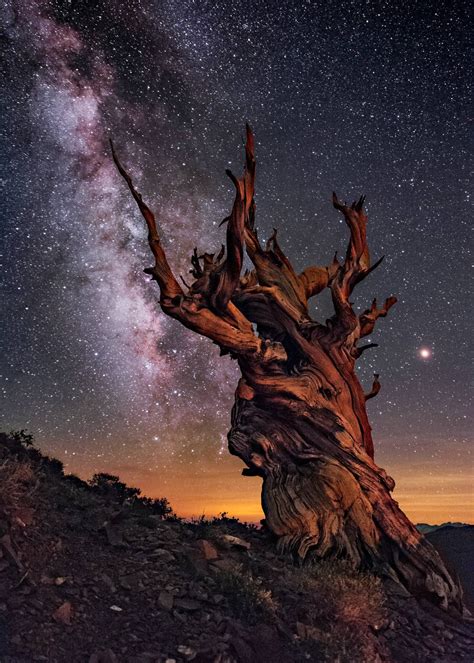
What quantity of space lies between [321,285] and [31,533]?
1033cm

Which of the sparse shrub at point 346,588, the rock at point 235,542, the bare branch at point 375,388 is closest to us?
the sparse shrub at point 346,588

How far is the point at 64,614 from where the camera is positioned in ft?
20.6

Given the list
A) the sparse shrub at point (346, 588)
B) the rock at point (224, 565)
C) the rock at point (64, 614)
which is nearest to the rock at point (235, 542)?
the rock at point (224, 565)

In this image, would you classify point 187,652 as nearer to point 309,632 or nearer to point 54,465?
point 309,632

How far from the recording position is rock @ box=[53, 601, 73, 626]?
20.4 ft

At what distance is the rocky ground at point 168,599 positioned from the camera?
20.5 feet

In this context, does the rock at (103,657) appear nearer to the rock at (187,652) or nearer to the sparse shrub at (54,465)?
the rock at (187,652)

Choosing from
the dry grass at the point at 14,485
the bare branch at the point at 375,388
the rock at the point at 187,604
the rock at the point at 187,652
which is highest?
the bare branch at the point at 375,388

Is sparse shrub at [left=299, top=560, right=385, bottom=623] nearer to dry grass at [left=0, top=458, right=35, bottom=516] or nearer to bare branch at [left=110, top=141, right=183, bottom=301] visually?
dry grass at [left=0, top=458, right=35, bottom=516]

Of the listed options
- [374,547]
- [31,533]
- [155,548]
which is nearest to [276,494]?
[374,547]

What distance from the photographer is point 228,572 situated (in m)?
8.35

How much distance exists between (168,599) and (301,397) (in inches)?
238

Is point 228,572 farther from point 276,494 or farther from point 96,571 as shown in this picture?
point 276,494

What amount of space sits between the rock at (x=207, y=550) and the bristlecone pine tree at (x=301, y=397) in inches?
93.0
